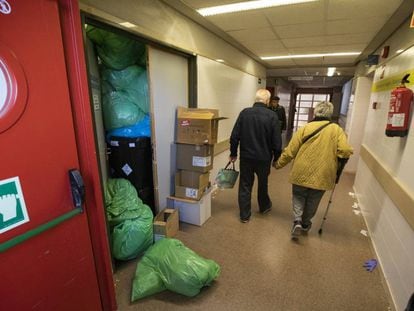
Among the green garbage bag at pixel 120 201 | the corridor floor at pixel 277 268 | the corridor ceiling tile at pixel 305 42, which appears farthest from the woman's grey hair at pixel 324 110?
the green garbage bag at pixel 120 201

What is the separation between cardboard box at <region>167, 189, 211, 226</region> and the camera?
8.80ft

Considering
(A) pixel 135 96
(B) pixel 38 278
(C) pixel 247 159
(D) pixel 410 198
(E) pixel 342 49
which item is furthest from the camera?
(E) pixel 342 49

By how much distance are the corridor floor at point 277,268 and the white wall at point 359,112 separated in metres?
2.29

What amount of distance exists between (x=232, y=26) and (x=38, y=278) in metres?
3.07

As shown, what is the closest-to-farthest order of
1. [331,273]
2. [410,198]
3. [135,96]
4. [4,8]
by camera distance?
[4,8] → [410,198] → [331,273] → [135,96]

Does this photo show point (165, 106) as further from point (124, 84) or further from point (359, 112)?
point (359, 112)

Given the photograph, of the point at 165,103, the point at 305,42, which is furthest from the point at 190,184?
the point at 305,42

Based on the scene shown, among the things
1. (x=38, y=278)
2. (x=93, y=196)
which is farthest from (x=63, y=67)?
(x=38, y=278)

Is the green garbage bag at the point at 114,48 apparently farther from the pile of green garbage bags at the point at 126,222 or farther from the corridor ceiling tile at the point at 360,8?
the corridor ceiling tile at the point at 360,8

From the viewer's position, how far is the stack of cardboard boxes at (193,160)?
2.54 metres

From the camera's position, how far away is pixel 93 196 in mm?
1245

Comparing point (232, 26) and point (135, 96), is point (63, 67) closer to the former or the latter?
point (135, 96)

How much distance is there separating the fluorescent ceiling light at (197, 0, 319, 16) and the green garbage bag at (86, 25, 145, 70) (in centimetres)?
79

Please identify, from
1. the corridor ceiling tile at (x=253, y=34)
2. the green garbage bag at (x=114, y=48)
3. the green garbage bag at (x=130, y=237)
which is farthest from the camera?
the corridor ceiling tile at (x=253, y=34)
